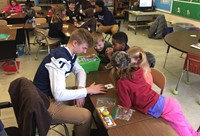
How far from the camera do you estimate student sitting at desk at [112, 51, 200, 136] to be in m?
1.30

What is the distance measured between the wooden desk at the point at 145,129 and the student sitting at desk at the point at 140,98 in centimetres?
9

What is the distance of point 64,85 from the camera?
55.6 inches

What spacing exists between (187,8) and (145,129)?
4684mm

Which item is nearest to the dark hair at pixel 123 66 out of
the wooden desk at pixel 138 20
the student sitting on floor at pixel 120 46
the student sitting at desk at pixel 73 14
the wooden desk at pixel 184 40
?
the student sitting on floor at pixel 120 46

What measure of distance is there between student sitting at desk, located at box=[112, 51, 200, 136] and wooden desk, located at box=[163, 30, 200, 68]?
1.50 metres

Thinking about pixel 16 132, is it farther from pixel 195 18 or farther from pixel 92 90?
pixel 195 18

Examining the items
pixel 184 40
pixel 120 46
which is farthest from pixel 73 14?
pixel 120 46

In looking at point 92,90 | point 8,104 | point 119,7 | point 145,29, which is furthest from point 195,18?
point 8,104

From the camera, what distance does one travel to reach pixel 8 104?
145 cm

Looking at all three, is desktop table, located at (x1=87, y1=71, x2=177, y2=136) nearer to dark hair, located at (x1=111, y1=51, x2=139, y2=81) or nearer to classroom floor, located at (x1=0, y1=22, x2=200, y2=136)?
dark hair, located at (x1=111, y1=51, x2=139, y2=81)

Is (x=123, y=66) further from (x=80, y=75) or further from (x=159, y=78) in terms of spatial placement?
(x=159, y=78)

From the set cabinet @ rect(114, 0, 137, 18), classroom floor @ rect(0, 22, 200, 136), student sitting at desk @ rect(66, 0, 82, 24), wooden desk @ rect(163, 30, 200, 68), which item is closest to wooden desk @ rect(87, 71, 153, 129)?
classroom floor @ rect(0, 22, 200, 136)

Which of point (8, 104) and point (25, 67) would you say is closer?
point (8, 104)

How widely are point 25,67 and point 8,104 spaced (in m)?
2.36
